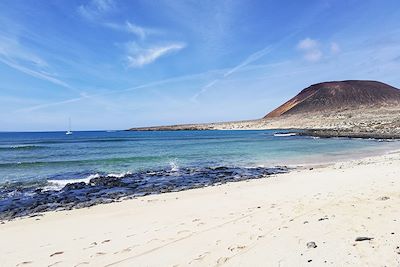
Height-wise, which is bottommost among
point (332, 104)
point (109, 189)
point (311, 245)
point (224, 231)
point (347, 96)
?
point (109, 189)

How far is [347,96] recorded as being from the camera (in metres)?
119

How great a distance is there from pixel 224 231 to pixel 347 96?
126395 millimetres

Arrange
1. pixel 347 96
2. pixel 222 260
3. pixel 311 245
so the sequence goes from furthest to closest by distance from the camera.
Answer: pixel 347 96, pixel 311 245, pixel 222 260

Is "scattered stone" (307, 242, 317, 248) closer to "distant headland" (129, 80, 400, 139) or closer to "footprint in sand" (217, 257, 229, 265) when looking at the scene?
"footprint in sand" (217, 257, 229, 265)

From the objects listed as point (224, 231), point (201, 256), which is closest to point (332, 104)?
point (224, 231)

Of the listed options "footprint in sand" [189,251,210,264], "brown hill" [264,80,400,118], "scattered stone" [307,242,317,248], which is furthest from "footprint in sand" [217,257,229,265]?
"brown hill" [264,80,400,118]

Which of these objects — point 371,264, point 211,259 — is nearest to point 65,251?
point 211,259

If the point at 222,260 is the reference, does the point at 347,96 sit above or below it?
above

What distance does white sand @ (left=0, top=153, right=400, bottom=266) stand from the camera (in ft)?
15.8

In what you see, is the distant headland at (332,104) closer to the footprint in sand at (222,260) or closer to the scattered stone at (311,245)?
the scattered stone at (311,245)

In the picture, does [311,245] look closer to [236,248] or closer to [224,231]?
[236,248]

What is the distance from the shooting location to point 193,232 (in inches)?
254

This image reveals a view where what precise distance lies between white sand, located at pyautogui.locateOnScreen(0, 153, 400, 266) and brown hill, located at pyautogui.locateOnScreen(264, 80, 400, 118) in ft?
349

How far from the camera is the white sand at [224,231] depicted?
483 centimetres
